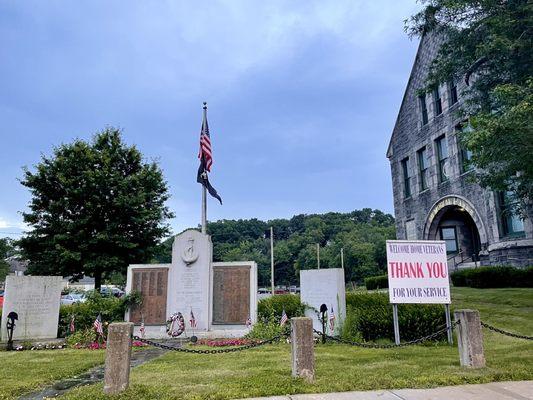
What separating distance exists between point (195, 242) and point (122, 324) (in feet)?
24.8

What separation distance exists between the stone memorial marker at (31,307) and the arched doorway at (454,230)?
788 inches

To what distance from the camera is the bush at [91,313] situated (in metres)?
13.6

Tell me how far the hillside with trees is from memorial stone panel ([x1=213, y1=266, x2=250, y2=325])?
36785 millimetres

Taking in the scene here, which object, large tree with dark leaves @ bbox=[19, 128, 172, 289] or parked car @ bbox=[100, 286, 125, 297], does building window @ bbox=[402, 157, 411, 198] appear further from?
parked car @ bbox=[100, 286, 125, 297]

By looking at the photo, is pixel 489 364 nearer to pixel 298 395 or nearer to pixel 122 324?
pixel 298 395

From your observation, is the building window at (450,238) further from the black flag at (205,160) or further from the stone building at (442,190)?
the black flag at (205,160)

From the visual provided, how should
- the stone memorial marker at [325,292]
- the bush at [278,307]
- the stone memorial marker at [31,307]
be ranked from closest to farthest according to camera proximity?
the stone memorial marker at [325,292]
the stone memorial marker at [31,307]
the bush at [278,307]

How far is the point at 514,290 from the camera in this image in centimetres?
1633

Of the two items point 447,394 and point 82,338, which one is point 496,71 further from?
point 82,338

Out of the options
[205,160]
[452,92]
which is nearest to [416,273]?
[205,160]

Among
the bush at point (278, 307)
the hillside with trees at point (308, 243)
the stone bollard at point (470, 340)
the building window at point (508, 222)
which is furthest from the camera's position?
the hillside with trees at point (308, 243)

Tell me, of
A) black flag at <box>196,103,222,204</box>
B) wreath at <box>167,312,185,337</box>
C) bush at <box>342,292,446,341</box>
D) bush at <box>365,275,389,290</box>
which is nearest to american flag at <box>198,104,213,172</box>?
black flag at <box>196,103,222,204</box>

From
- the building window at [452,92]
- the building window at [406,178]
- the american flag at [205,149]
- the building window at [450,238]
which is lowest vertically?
the building window at [450,238]

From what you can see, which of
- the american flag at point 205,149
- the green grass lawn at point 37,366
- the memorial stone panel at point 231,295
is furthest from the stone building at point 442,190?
the green grass lawn at point 37,366
